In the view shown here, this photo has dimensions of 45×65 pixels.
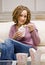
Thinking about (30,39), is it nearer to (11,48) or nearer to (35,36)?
(35,36)

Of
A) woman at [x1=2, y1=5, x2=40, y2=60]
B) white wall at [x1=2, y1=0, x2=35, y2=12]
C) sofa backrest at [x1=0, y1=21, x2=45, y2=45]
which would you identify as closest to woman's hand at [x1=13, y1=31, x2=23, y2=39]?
woman at [x1=2, y1=5, x2=40, y2=60]

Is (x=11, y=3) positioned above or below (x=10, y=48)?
above

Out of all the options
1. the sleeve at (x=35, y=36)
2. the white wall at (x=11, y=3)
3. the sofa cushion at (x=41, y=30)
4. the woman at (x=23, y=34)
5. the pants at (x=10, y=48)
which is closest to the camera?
the pants at (x=10, y=48)

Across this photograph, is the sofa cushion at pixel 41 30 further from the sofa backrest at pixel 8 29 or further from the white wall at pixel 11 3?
the white wall at pixel 11 3

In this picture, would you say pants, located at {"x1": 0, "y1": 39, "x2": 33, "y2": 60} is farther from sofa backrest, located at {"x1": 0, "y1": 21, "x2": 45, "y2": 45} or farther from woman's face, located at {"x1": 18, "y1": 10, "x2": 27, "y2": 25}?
sofa backrest, located at {"x1": 0, "y1": 21, "x2": 45, "y2": 45}

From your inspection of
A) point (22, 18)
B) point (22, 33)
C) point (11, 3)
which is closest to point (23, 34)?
point (22, 33)

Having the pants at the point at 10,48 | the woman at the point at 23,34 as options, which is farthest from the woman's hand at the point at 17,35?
the pants at the point at 10,48

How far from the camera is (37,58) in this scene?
1.36 meters

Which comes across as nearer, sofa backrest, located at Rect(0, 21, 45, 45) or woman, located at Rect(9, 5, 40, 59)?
woman, located at Rect(9, 5, 40, 59)

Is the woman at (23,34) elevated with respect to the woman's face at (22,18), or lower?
lower

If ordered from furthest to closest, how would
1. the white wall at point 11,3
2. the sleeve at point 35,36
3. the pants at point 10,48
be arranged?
the white wall at point 11,3 < the sleeve at point 35,36 < the pants at point 10,48

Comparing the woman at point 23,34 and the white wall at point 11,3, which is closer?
the woman at point 23,34

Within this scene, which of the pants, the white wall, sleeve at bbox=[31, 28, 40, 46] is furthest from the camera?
the white wall

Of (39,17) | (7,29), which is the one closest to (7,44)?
(7,29)
